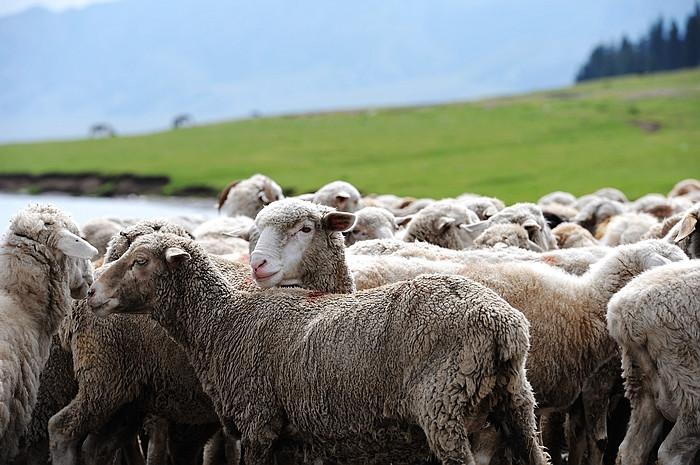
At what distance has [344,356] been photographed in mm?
4887

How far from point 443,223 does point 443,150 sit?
3828 centimetres

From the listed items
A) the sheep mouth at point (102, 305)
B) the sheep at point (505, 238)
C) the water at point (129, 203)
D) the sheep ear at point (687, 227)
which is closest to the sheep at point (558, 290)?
the sheep ear at point (687, 227)

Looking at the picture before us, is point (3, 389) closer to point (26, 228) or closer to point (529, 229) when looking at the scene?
point (26, 228)

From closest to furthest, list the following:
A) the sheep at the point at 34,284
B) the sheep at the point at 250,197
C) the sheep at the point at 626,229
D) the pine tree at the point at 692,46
A: the sheep at the point at 34,284
the sheep at the point at 626,229
the sheep at the point at 250,197
the pine tree at the point at 692,46

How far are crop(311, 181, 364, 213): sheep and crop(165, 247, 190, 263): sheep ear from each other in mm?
4583

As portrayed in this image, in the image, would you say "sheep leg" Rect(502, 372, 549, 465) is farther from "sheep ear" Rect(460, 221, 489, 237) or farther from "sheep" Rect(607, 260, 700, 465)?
"sheep ear" Rect(460, 221, 489, 237)

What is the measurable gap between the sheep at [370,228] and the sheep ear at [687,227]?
110 inches

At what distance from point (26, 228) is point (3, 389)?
3.82 ft

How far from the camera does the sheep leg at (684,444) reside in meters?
5.34

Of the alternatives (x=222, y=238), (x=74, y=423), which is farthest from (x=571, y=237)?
(x=74, y=423)

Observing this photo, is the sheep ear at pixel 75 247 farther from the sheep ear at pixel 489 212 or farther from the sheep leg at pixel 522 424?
the sheep ear at pixel 489 212

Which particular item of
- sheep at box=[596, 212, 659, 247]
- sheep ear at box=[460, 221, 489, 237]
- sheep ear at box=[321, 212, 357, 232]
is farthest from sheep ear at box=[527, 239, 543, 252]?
sheep ear at box=[321, 212, 357, 232]

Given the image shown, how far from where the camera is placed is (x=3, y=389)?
215 inches

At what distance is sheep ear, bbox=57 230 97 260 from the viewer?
600cm
